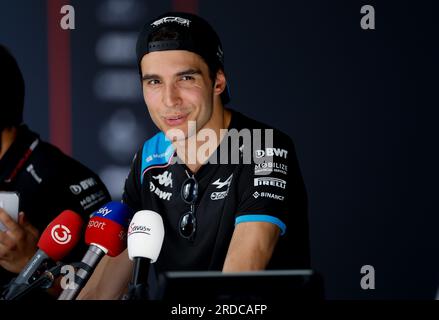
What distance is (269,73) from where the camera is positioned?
2.87 m

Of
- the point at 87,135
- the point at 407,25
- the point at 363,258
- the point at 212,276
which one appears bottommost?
the point at 363,258

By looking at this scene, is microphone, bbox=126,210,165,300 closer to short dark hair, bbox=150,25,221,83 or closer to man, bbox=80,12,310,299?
man, bbox=80,12,310,299

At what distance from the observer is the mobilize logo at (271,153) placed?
5.48ft

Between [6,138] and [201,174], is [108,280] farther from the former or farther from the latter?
[6,138]

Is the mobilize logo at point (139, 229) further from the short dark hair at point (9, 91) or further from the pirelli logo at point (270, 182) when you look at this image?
the short dark hair at point (9, 91)

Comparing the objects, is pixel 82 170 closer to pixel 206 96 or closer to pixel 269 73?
pixel 206 96

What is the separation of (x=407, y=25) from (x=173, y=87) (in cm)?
150

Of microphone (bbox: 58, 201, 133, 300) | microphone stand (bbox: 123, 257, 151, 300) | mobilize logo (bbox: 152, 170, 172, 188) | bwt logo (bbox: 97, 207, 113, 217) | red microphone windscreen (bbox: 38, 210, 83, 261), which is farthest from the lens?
mobilize logo (bbox: 152, 170, 172, 188)

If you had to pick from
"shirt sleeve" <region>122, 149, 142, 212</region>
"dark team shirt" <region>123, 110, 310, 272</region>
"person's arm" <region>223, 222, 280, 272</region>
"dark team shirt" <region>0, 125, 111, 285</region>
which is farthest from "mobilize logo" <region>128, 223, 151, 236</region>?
"dark team shirt" <region>0, 125, 111, 285</region>

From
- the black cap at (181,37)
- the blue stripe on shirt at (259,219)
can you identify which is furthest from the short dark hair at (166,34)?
the blue stripe on shirt at (259,219)

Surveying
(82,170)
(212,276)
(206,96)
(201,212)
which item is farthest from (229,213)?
(212,276)

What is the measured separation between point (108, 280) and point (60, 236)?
13.1 inches

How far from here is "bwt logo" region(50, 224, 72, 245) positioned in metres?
1.34

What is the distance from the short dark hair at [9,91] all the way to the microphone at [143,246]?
0.80 metres
